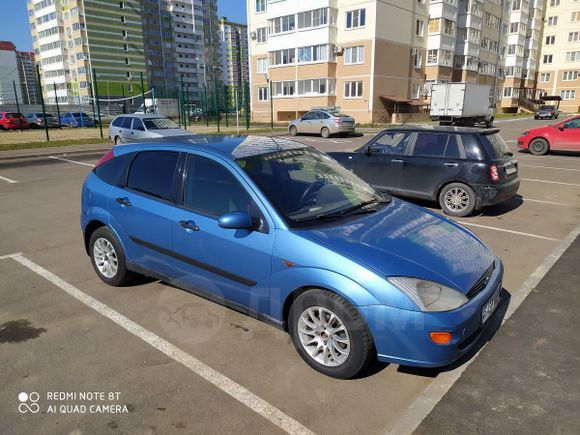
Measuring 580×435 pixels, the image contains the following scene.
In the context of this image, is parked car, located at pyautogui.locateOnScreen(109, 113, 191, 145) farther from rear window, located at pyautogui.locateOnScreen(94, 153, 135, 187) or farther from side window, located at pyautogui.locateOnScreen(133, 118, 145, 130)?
rear window, located at pyautogui.locateOnScreen(94, 153, 135, 187)

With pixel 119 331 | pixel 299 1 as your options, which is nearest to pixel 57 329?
pixel 119 331

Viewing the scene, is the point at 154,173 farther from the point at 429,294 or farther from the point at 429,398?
the point at 429,398

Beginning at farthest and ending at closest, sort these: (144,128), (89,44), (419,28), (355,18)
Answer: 1. (89,44)
2. (419,28)
3. (355,18)
4. (144,128)

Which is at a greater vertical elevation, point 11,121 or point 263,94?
point 263,94

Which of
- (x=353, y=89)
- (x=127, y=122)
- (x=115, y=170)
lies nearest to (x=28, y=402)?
(x=115, y=170)

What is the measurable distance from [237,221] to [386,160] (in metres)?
5.75

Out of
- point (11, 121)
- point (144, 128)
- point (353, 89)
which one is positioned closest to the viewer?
point (144, 128)

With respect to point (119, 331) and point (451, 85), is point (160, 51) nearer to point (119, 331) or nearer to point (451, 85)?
point (451, 85)

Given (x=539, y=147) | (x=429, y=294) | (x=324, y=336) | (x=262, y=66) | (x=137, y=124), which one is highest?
(x=262, y=66)

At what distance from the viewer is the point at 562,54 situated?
2958 inches

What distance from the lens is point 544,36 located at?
3041 inches

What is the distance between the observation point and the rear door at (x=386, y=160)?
27.2ft

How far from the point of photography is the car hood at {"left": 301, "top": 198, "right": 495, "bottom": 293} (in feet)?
9.70

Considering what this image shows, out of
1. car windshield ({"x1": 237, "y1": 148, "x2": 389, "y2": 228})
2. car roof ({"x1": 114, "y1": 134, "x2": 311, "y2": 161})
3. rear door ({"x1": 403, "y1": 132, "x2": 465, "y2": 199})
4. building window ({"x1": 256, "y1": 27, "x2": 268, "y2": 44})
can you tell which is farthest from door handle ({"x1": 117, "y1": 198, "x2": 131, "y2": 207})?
building window ({"x1": 256, "y1": 27, "x2": 268, "y2": 44})
